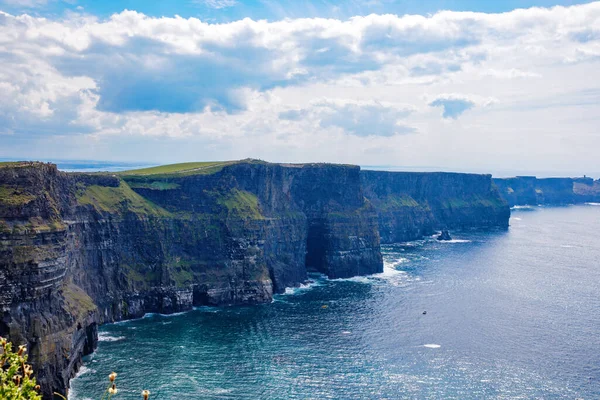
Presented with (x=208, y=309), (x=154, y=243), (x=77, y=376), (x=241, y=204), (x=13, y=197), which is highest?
(x=13, y=197)

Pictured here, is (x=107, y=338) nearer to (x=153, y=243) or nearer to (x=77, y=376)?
(x=77, y=376)

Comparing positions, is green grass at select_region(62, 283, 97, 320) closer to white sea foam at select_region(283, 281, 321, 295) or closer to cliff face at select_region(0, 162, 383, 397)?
cliff face at select_region(0, 162, 383, 397)

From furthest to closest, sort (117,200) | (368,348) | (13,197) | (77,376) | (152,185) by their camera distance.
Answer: (152,185) < (117,200) < (368,348) < (13,197) < (77,376)

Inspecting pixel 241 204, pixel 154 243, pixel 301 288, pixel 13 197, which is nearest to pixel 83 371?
pixel 13 197

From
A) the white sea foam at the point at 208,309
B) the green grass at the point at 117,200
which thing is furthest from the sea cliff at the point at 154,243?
the white sea foam at the point at 208,309

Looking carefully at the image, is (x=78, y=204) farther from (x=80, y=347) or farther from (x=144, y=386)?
(x=144, y=386)

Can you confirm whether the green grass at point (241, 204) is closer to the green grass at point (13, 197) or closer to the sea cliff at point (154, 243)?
the sea cliff at point (154, 243)
